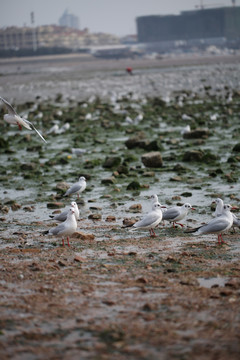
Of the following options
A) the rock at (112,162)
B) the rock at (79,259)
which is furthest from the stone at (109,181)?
the rock at (79,259)

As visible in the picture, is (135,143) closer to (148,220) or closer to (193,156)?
(193,156)

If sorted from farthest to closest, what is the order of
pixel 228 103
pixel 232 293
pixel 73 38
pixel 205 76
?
1. pixel 73 38
2. pixel 205 76
3. pixel 228 103
4. pixel 232 293

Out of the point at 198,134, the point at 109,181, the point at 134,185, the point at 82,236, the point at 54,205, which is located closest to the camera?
the point at 82,236

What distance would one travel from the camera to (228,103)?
94.4 ft

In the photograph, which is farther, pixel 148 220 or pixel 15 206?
pixel 15 206

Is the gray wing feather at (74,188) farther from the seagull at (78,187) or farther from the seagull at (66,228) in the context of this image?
the seagull at (66,228)

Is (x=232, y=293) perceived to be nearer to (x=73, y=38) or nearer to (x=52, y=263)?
(x=52, y=263)

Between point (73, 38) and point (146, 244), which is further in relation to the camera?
point (73, 38)

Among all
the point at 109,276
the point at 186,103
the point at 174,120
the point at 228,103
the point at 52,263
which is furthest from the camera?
the point at 186,103

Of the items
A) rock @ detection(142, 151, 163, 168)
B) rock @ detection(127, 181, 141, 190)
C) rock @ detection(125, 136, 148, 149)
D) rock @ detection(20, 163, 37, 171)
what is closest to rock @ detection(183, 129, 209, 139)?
rock @ detection(125, 136, 148, 149)

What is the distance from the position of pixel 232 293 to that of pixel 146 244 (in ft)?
8.03

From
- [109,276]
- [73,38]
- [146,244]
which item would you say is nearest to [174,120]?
[146,244]

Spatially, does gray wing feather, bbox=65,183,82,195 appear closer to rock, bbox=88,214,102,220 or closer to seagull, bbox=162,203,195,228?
rock, bbox=88,214,102,220

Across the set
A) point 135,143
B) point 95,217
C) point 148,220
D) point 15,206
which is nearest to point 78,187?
point 15,206
